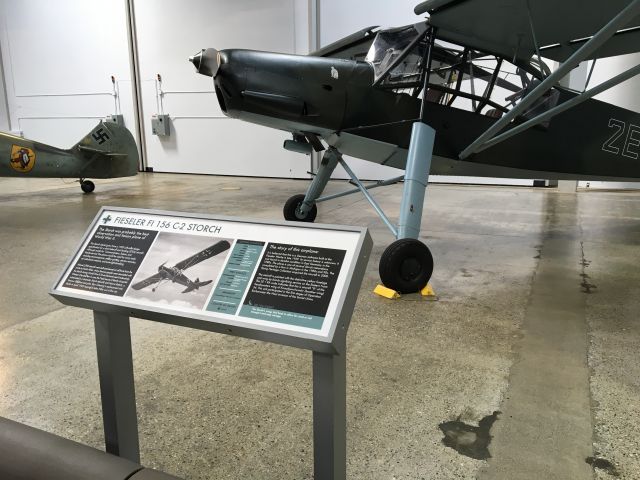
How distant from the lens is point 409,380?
7.79 ft

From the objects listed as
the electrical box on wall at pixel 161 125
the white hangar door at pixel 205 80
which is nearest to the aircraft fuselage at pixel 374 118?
the white hangar door at pixel 205 80

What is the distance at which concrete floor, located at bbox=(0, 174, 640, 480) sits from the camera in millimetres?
1807

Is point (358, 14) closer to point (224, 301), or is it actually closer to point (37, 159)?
point (37, 159)

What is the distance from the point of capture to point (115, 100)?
14758mm

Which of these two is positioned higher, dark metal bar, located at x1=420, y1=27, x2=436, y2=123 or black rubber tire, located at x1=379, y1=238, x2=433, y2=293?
dark metal bar, located at x1=420, y1=27, x2=436, y2=123

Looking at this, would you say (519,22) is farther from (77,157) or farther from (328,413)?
(77,157)

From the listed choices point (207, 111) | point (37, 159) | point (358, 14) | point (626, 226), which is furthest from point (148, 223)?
point (207, 111)

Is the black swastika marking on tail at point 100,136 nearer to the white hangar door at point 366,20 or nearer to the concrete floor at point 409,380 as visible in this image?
the concrete floor at point 409,380

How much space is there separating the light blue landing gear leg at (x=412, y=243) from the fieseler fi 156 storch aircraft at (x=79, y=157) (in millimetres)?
7283

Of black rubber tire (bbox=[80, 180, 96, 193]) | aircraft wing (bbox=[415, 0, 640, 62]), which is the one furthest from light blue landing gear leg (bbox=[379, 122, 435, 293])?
black rubber tire (bbox=[80, 180, 96, 193])

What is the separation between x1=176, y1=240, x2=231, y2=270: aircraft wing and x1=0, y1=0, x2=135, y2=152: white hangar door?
14592 mm

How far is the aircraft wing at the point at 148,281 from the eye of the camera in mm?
1441

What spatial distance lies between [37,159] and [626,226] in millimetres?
9169

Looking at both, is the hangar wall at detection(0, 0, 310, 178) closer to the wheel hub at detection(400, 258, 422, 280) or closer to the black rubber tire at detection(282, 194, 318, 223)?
the black rubber tire at detection(282, 194, 318, 223)
